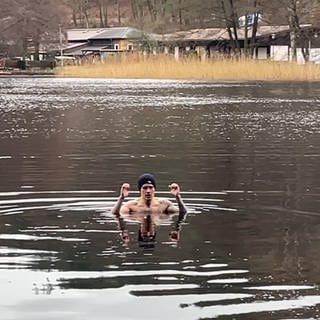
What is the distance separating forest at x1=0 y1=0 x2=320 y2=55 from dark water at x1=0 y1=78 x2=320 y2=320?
4989cm

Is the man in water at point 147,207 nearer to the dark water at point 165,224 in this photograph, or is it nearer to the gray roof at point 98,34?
the dark water at point 165,224

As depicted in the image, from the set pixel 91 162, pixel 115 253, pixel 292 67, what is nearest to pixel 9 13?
pixel 292 67

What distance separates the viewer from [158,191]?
14.6m

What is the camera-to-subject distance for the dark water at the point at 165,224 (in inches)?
311

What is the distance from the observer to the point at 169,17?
9831cm

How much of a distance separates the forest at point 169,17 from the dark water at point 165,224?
164 feet

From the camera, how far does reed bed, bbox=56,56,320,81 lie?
58.1 metres

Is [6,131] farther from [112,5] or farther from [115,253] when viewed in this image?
[112,5]

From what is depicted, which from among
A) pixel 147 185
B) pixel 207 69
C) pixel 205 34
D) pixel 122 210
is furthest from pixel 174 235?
pixel 205 34

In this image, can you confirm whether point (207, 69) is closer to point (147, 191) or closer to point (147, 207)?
point (147, 207)

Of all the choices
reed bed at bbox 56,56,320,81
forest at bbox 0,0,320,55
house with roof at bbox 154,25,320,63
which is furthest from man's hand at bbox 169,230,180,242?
house with roof at bbox 154,25,320,63

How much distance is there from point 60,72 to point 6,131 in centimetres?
5853

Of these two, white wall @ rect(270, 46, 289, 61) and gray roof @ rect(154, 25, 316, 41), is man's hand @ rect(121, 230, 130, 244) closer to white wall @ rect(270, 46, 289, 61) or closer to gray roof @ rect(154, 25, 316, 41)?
white wall @ rect(270, 46, 289, 61)

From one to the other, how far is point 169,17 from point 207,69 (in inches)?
1514
